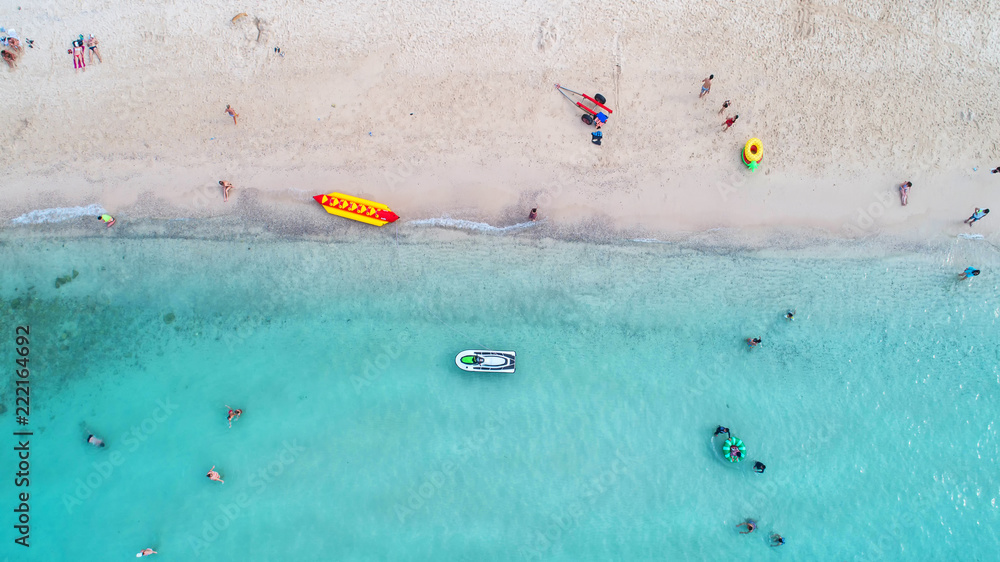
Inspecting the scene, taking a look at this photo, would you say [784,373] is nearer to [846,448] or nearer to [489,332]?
[846,448]

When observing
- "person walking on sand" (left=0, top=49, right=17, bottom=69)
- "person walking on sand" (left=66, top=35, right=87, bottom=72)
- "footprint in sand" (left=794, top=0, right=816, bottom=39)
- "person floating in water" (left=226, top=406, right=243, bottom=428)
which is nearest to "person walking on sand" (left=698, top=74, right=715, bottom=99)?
"footprint in sand" (left=794, top=0, right=816, bottom=39)

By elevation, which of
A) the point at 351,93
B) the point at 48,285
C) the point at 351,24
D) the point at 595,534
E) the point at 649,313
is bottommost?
the point at 595,534

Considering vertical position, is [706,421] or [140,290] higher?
[140,290]

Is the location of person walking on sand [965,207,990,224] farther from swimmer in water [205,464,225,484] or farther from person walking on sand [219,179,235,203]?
swimmer in water [205,464,225,484]

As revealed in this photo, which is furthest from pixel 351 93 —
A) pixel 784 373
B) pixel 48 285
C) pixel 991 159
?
pixel 991 159

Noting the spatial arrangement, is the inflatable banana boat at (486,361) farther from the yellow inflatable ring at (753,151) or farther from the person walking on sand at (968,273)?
the person walking on sand at (968,273)

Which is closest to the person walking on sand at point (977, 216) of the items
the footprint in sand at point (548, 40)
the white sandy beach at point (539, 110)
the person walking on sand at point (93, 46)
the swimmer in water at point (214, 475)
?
the white sandy beach at point (539, 110)
